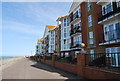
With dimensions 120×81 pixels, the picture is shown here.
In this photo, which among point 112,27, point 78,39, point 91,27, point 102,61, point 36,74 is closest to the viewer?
point 102,61

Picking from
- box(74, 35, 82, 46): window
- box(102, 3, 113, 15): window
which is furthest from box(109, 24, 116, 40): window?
box(74, 35, 82, 46): window

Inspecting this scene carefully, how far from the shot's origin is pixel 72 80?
351 inches

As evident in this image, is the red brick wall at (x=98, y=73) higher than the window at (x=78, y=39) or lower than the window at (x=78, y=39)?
lower

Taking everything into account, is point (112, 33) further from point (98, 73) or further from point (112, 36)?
point (98, 73)

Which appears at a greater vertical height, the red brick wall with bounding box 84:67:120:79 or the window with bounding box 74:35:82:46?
the window with bounding box 74:35:82:46

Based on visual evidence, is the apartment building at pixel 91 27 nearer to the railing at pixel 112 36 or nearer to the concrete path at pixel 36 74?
the railing at pixel 112 36

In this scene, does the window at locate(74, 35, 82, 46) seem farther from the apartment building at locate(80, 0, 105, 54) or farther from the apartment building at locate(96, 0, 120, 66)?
the apartment building at locate(96, 0, 120, 66)

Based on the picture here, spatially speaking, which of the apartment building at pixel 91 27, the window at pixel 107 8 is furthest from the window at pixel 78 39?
the window at pixel 107 8

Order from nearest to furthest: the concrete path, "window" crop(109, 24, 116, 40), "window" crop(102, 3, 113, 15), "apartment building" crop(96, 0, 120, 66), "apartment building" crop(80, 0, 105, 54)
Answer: the concrete path
"apartment building" crop(96, 0, 120, 66)
"window" crop(109, 24, 116, 40)
"window" crop(102, 3, 113, 15)
"apartment building" crop(80, 0, 105, 54)

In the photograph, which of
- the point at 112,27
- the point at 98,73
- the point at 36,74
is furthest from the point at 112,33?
the point at 36,74

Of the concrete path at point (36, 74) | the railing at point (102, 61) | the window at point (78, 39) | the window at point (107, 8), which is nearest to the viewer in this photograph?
the railing at point (102, 61)

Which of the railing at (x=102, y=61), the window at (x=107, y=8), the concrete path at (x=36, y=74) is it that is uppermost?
the window at (x=107, y=8)

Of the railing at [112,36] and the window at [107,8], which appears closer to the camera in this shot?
the railing at [112,36]

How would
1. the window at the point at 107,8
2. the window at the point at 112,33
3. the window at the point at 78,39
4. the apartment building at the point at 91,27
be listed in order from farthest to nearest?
the window at the point at 78,39 < the apartment building at the point at 91,27 < the window at the point at 107,8 < the window at the point at 112,33
